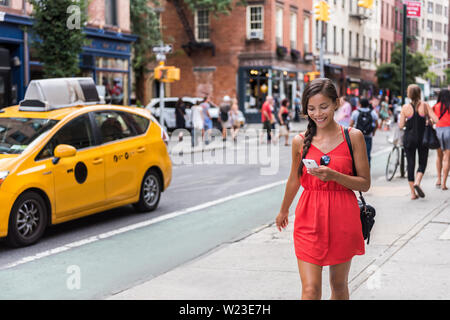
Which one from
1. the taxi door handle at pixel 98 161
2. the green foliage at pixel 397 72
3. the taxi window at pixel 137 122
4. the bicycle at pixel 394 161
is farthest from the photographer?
the green foliage at pixel 397 72

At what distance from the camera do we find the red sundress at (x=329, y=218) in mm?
4203

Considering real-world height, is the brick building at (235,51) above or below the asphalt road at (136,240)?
above

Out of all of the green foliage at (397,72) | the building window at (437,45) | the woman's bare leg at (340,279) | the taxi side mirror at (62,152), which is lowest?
the woman's bare leg at (340,279)

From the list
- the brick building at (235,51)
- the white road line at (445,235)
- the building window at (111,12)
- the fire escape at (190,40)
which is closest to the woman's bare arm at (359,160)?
the white road line at (445,235)

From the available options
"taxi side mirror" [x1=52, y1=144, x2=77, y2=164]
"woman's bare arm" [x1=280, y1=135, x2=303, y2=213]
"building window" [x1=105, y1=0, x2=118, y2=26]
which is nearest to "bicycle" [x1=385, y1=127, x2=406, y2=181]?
"taxi side mirror" [x1=52, y1=144, x2=77, y2=164]

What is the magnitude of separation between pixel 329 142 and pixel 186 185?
31.5 ft

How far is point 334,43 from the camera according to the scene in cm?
5550

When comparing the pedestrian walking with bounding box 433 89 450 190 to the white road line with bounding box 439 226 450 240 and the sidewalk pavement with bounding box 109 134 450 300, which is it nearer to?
the sidewalk pavement with bounding box 109 134 450 300

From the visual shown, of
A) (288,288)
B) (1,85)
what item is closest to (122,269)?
(288,288)

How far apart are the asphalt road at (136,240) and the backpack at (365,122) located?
1858 millimetres

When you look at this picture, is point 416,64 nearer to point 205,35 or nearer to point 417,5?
point 205,35

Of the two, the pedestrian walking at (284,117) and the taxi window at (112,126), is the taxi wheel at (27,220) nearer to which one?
the taxi window at (112,126)

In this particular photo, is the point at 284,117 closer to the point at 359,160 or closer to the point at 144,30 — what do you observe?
the point at 144,30

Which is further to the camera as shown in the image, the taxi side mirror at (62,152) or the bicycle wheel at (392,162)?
the bicycle wheel at (392,162)
